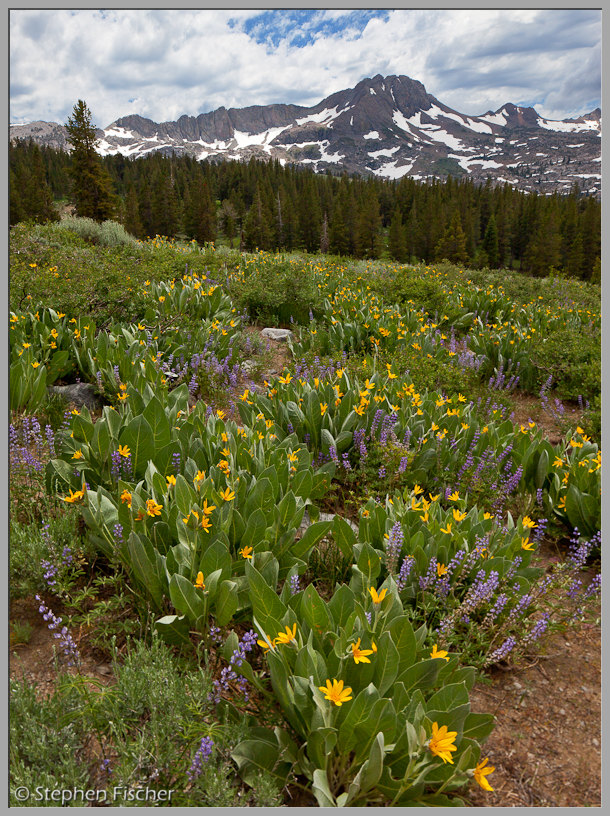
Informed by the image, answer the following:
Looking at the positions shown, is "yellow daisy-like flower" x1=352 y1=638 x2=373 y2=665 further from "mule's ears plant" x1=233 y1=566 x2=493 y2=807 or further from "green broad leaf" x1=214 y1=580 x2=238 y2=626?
"green broad leaf" x1=214 y1=580 x2=238 y2=626

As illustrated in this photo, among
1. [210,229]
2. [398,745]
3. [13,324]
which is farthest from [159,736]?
[210,229]

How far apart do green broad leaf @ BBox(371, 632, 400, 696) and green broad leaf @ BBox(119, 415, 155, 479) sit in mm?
1839

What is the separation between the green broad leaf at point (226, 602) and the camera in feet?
6.88

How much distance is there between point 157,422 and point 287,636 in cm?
175

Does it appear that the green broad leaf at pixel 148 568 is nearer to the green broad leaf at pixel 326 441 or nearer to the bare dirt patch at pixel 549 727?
the bare dirt patch at pixel 549 727

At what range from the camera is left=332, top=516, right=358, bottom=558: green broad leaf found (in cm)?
271

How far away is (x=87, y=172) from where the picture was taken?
33.9 metres

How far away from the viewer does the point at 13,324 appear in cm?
501

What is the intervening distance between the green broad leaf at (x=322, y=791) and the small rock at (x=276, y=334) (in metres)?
6.65

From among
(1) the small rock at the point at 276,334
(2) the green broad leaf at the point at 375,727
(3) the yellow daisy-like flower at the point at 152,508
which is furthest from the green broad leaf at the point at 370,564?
(1) the small rock at the point at 276,334

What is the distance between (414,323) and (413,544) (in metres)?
6.28

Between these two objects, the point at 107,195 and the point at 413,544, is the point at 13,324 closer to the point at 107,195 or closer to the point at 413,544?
the point at 413,544

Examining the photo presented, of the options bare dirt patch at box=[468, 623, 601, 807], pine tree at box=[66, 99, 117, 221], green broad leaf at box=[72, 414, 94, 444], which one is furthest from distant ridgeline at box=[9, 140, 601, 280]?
bare dirt patch at box=[468, 623, 601, 807]

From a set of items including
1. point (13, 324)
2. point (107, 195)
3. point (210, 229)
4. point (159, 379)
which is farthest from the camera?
point (210, 229)
